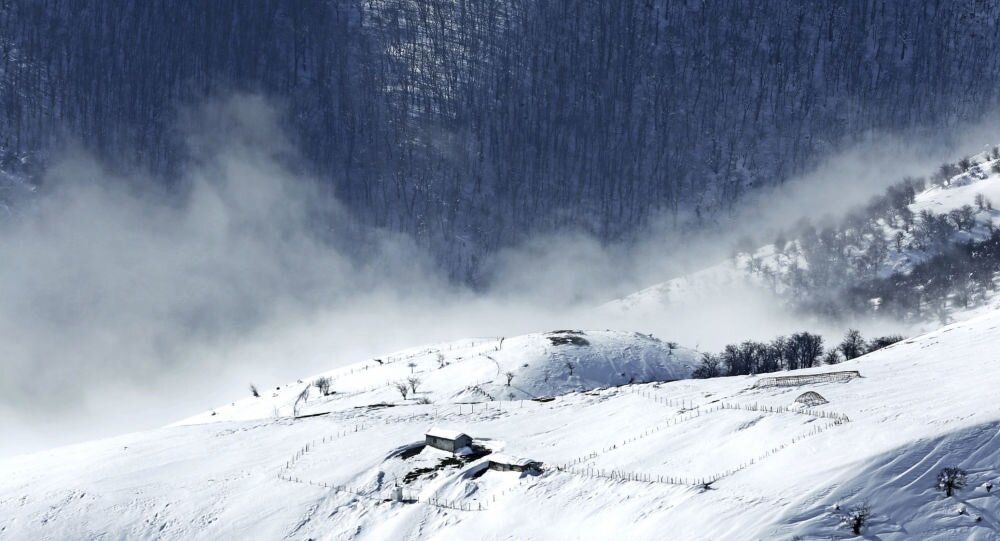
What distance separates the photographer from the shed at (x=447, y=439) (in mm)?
78938

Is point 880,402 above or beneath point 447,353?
beneath

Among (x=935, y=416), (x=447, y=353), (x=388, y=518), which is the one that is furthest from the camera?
(x=447, y=353)

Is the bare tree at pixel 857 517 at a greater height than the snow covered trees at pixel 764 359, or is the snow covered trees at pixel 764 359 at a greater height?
the snow covered trees at pixel 764 359

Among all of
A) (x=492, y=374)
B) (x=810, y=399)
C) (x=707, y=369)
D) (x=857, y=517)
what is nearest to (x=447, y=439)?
(x=810, y=399)

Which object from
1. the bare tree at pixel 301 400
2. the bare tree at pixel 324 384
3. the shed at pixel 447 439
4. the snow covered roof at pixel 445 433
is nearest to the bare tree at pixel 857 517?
the shed at pixel 447 439

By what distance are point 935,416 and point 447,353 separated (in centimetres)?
8892

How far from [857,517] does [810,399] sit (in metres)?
23.2

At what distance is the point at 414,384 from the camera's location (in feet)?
412

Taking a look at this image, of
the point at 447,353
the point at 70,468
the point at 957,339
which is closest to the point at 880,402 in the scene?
the point at 957,339

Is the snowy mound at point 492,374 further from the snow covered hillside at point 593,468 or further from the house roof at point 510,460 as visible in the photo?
the house roof at point 510,460

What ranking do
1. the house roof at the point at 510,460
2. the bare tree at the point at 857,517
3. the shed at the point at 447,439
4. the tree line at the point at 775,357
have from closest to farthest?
1. the bare tree at the point at 857,517
2. the house roof at the point at 510,460
3. the shed at the point at 447,439
4. the tree line at the point at 775,357

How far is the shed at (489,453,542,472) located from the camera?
7256 centimetres

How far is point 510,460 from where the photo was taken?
7425 cm

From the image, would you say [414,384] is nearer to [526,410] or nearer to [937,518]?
[526,410]
